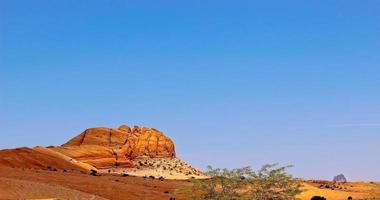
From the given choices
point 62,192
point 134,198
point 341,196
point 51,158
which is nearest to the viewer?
point 62,192

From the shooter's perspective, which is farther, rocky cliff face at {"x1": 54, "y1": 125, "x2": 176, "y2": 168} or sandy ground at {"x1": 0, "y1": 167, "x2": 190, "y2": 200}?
rocky cliff face at {"x1": 54, "y1": 125, "x2": 176, "y2": 168}

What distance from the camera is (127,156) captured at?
363 ft

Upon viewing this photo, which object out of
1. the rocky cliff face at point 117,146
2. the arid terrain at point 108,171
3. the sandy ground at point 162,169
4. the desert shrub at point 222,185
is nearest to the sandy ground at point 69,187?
the arid terrain at point 108,171

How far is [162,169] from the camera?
10869 centimetres

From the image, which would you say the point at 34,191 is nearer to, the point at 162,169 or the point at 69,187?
the point at 69,187

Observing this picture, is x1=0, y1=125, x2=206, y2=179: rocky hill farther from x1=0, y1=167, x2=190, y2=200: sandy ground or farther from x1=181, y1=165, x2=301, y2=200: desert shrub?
x1=181, y1=165, x2=301, y2=200: desert shrub

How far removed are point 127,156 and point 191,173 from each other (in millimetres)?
13597

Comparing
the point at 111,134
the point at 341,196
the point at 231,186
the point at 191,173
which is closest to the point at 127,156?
the point at 111,134

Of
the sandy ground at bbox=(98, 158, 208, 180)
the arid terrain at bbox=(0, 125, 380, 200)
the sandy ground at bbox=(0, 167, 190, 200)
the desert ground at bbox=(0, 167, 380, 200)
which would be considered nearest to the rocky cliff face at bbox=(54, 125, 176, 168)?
the arid terrain at bbox=(0, 125, 380, 200)

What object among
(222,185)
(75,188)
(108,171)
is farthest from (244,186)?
Answer: (108,171)

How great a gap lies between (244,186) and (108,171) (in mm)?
51046

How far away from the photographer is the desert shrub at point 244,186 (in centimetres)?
5200

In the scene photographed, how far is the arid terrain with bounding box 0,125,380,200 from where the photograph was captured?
197 ft

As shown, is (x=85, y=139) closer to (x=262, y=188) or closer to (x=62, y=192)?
(x=62, y=192)
